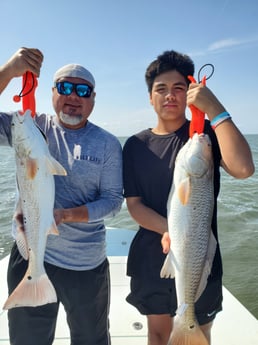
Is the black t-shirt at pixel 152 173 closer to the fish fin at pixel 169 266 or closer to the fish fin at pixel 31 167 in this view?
the fish fin at pixel 169 266

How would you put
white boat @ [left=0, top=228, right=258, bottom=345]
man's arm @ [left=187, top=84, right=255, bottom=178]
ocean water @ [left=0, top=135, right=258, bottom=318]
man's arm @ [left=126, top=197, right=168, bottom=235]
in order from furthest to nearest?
1. ocean water @ [left=0, top=135, right=258, bottom=318]
2. white boat @ [left=0, top=228, right=258, bottom=345]
3. man's arm @ [left=126, top=197, right=168, bottom=235]
4. man's arm @ [left=187, top=84, right=255, bottom=178]

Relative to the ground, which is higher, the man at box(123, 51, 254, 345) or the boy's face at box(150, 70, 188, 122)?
the boy's face at box(150, 70, 188, 122)

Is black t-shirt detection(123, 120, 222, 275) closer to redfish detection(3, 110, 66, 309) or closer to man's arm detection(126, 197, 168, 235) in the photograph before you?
man's arm detection(126, 197, 168, 235)

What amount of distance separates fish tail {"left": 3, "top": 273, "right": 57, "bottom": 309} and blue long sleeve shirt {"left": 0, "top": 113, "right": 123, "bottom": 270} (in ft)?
1.36

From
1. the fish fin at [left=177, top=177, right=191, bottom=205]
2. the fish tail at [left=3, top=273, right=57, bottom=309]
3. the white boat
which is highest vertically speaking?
the fish fin at [left=177, top=177, right=191, bottom=205]

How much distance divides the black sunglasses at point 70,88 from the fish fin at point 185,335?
1.93 metres

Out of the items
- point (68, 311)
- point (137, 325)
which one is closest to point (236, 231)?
point (137, 325)

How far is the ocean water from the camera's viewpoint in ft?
23.9

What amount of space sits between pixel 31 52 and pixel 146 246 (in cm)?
179

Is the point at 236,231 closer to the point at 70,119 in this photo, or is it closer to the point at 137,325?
the point at 137,325

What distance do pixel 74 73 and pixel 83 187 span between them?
0.97m

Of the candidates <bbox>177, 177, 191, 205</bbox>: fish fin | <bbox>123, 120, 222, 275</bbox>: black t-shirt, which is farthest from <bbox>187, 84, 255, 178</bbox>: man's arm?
<bbox>123, 120, 222, 275</bbox>: black t-shirt

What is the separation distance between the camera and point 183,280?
2.32 m

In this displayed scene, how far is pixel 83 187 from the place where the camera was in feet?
9.28
